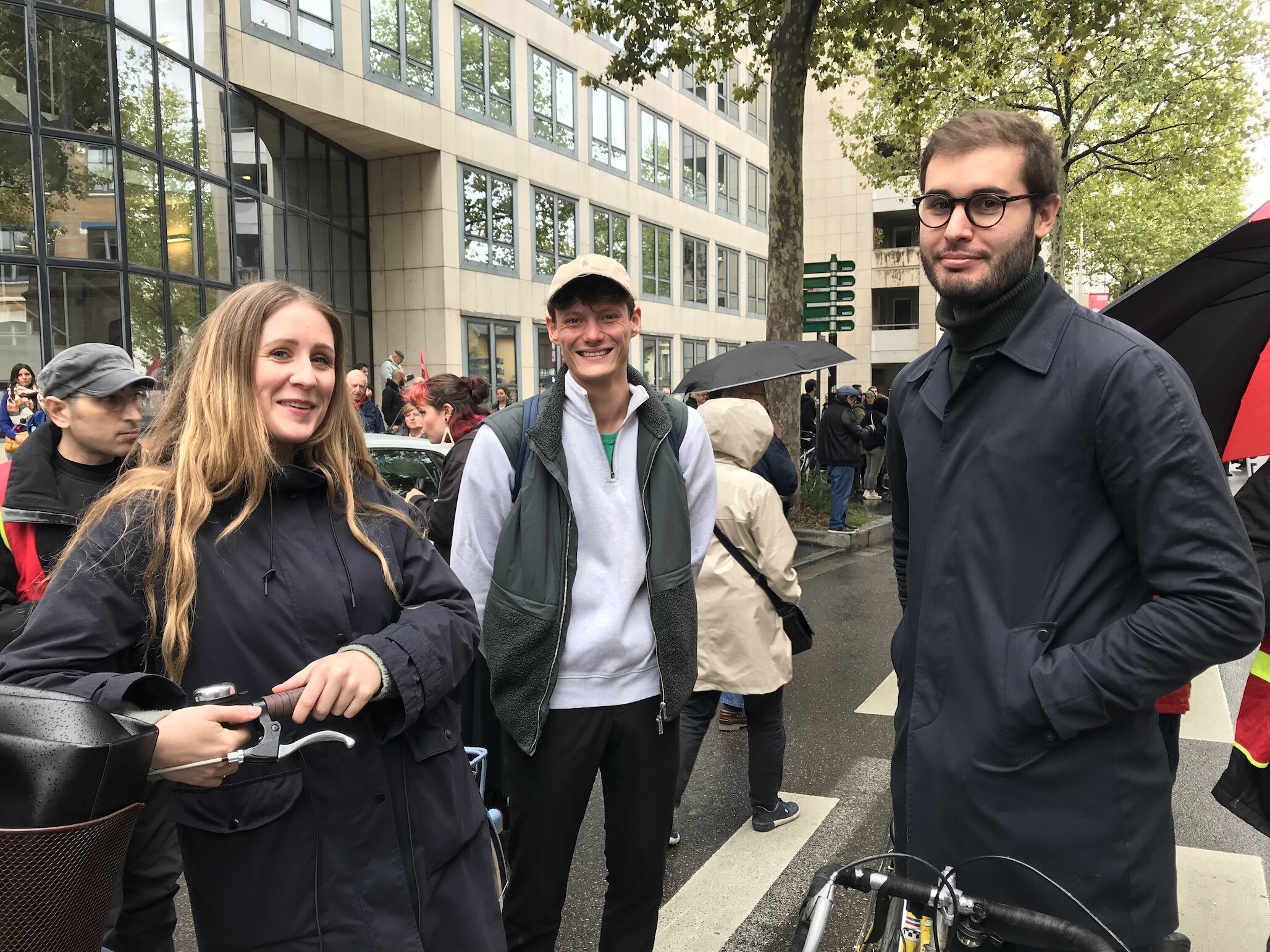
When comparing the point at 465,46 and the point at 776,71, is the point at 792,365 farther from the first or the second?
the point at 465,46

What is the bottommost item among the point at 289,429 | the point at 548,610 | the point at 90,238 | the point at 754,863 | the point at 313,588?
the point at 754,863

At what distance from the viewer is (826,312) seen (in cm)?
1229

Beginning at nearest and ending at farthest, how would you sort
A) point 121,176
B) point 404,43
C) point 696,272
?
point 121,176, point 404,43, point 696,272

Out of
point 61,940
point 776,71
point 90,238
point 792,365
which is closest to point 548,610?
point 61,940

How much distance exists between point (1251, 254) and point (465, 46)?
21.6 metres

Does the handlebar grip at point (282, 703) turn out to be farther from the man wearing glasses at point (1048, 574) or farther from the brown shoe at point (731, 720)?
the brown shoe at point (731, 720)

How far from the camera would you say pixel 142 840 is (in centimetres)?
282

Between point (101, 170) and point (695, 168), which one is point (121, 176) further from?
point (695, 168)

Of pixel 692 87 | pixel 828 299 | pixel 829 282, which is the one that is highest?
pixel 692 87

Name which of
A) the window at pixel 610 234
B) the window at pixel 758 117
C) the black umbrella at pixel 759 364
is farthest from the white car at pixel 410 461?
the window at pixel 758 117

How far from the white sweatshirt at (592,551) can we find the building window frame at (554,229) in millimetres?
21381

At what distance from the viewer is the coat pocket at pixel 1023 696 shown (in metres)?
1.73

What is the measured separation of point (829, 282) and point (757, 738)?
29.7ft

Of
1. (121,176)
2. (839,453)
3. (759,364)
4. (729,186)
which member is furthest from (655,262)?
(759,364)
